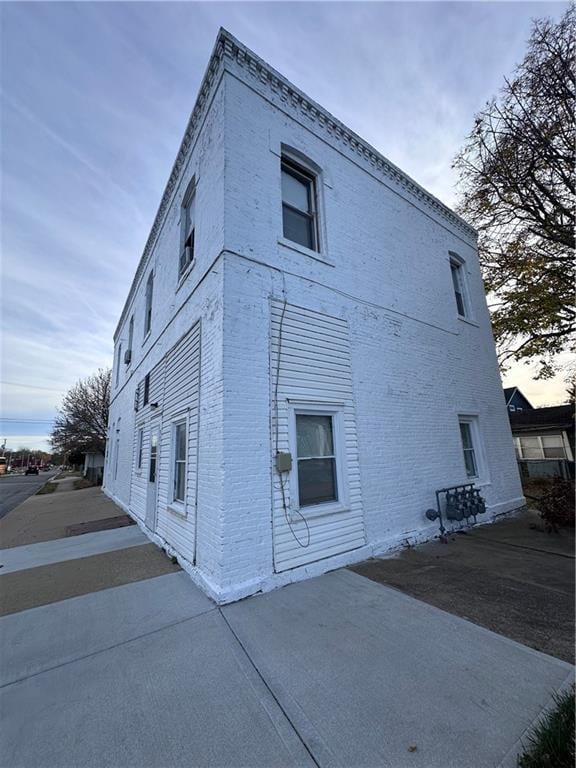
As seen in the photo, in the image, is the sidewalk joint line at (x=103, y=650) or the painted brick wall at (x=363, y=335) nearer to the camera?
the sidewalk joint line at (x=103, y=650)

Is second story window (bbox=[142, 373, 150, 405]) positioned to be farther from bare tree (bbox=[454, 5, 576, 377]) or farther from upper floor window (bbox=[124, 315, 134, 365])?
bare tree (bbox=[454, 5, 576, 377])

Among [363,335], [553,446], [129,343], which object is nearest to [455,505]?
[363,335]

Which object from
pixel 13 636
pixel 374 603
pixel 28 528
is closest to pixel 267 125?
pixel 374 603

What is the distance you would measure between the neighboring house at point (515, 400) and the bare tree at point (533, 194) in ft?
60.4

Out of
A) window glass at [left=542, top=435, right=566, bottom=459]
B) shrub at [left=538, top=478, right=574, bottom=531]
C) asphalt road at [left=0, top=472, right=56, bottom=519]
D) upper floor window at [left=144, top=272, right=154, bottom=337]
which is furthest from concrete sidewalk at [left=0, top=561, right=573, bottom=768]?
window glass at [left=542, top=435, right=566, bottom=459]

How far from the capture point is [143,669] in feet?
8.56

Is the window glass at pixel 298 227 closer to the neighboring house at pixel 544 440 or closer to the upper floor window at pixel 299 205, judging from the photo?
the upper floor window at pixel 299 205

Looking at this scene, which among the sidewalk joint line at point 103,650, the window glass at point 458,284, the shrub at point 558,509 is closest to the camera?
the sidewalk joint line at point 103,650

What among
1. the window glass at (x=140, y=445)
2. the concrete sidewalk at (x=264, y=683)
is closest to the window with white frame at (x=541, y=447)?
the concrete sidewalk at (x=264, y=683)

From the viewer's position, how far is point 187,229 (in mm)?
7258

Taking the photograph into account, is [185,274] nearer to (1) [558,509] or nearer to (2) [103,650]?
(2) [103,650]

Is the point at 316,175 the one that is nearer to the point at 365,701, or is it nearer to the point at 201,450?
the point at 201,450

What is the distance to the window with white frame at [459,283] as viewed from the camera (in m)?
9.63

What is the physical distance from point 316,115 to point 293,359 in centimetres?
541
